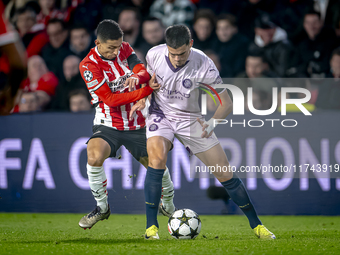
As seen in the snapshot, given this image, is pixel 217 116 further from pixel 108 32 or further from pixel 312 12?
pixel 312 12

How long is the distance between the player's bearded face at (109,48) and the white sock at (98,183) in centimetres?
118

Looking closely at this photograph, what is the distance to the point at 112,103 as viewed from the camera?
4.70 m

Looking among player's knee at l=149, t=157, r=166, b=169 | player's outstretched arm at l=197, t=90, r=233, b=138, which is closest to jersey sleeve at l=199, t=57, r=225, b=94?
player's outstretched arm at l=197, t=90, r=233, b=138

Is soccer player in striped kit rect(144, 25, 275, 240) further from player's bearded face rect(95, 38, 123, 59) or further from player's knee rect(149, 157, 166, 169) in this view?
player's bearded face rect(95, 38, 123, 59)

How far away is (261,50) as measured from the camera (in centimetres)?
705

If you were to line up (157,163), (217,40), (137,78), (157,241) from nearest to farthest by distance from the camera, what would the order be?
(157,241), (157,163), (137,78), (217,40)

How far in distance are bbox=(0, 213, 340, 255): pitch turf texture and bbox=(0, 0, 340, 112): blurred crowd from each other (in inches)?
68.6

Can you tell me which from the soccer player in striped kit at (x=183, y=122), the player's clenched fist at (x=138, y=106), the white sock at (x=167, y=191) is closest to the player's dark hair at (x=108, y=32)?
the soccer player in striped kit at (x=183, y=122)

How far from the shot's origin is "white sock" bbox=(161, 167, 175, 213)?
4.98m

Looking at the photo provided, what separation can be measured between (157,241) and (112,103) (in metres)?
1.48
